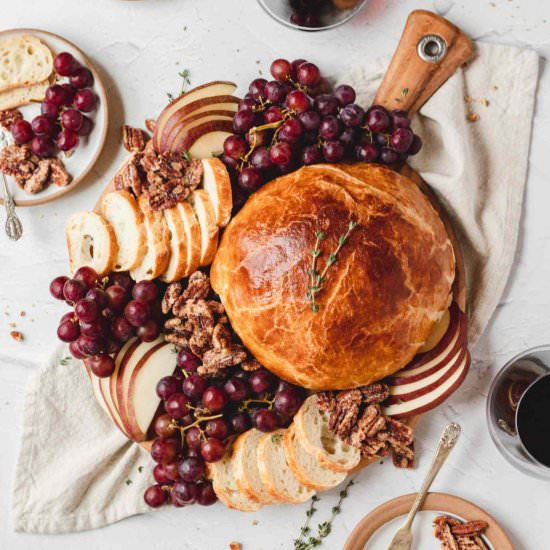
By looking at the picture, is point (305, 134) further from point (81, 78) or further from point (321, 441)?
point (321, 441)

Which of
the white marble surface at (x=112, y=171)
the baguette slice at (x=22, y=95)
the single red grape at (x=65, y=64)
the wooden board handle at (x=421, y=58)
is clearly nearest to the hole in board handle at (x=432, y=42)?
the wooden board handle at (x=421, y=58)

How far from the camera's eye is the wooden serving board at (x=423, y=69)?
208 cm

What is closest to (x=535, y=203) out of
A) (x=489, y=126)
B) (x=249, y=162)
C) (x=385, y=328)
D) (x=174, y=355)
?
(x=489, y=126)

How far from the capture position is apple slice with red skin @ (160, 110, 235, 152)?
204 centimetres

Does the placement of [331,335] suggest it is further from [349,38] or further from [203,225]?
[349,38]

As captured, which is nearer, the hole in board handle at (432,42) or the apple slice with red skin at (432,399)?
the apple slice with red skin at (432,399)

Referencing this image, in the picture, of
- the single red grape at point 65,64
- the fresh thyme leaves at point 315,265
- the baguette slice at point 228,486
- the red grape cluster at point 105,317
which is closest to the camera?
the fresh thyme leaves at point 315,265

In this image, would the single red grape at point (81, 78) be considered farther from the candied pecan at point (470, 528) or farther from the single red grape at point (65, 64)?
the candied pecan at point (470, 528)

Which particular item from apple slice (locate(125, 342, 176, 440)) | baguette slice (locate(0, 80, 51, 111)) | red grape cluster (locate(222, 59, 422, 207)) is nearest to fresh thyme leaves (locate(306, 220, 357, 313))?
red grape cluster (locate(222, 59, 422, 207))

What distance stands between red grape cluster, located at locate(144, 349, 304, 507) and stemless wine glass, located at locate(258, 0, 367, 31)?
1042mm

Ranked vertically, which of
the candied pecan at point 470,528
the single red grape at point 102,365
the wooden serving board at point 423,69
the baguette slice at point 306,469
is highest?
the wooden serving board at point 423,69

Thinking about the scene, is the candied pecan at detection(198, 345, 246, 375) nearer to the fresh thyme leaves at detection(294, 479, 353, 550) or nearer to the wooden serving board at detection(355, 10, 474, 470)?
the wooden serving board at detection(355, 10, 474, 470)

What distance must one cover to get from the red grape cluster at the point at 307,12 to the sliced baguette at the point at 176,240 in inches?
27.8

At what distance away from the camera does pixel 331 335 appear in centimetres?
187
